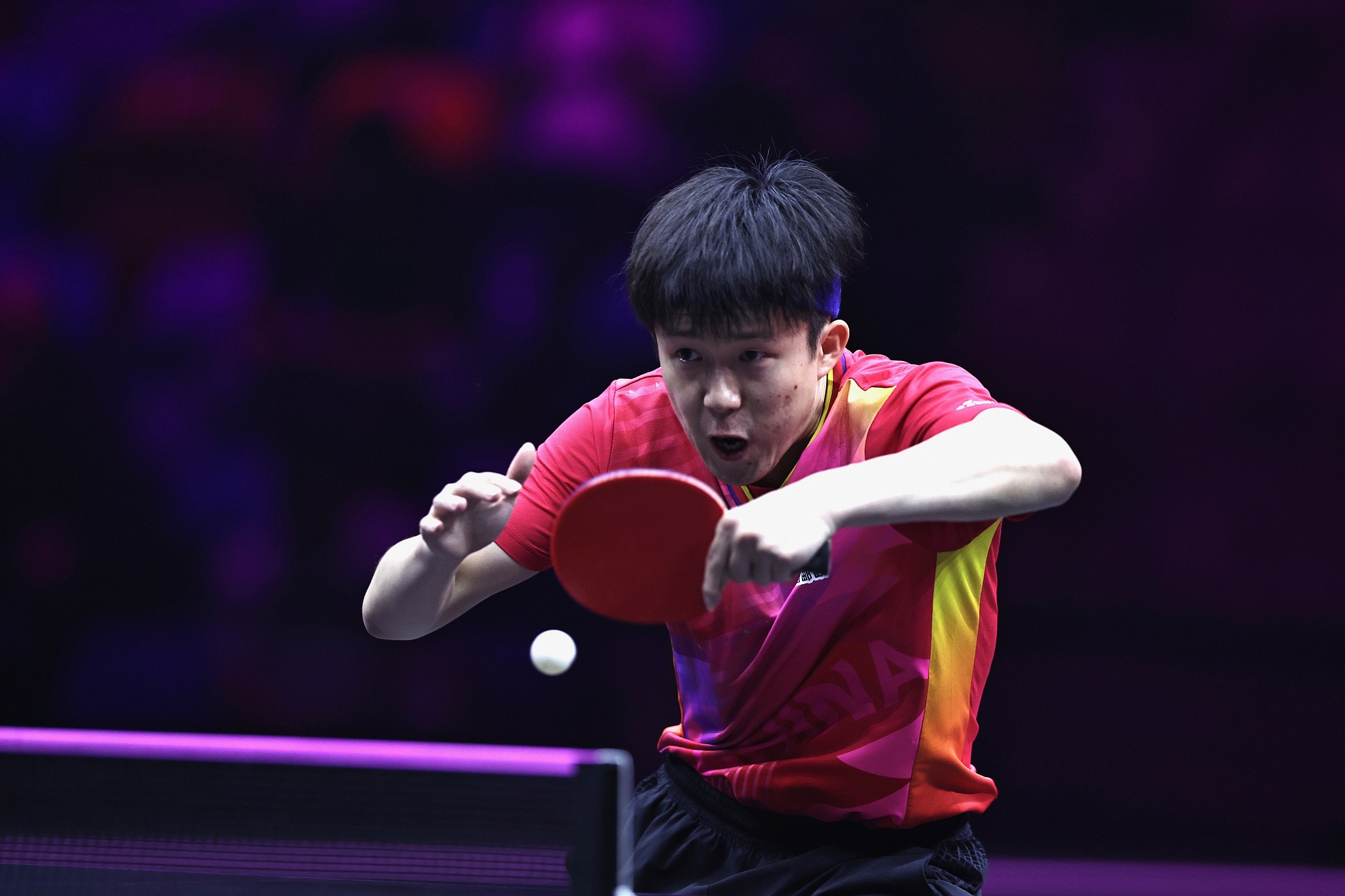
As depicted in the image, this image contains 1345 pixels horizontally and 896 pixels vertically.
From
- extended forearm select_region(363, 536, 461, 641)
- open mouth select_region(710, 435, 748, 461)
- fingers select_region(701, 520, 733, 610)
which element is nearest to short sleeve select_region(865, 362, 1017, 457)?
open mouth select_region(710, 435, 748, 461)

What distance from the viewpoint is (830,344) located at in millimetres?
2135

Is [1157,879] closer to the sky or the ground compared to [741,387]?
closer to the ground

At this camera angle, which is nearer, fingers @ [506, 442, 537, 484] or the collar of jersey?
fingers @ [506, 442, 537, 484]

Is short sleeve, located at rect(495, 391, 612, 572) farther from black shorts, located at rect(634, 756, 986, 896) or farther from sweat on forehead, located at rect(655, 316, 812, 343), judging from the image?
black shorts, located at rect(634, 756, 986, 896)

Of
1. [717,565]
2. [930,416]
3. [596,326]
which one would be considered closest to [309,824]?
[717,565]

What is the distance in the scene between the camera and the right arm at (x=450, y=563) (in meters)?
1.93

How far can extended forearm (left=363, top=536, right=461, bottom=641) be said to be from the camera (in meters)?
2.04

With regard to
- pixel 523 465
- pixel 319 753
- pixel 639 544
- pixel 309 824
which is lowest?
pixel 309 824

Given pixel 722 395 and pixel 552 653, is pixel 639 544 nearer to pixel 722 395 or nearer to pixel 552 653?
pixel 722 395

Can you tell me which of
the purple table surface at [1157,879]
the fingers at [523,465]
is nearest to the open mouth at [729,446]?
the fingers at [523,465]

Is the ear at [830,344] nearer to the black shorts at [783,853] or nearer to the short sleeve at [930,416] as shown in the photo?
the short sleeve at [930,416]

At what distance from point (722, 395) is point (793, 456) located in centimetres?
29

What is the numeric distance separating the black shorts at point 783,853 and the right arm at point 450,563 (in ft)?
1.72

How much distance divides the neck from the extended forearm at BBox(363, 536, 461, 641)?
559 mm
